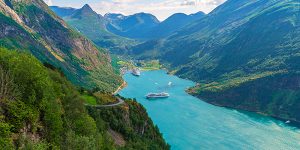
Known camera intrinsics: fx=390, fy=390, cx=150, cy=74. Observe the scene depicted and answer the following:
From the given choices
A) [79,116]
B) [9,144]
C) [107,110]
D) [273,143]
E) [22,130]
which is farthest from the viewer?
[273,143]

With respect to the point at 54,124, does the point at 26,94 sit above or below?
above

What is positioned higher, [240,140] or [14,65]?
[14,65]

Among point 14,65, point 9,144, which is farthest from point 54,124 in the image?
point 9,144

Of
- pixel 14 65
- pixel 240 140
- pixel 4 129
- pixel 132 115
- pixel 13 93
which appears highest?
pixel 14 65

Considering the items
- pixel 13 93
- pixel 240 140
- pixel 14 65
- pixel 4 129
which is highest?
pixel 14 65

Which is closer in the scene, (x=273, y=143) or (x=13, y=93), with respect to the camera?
(x=13, y=93)

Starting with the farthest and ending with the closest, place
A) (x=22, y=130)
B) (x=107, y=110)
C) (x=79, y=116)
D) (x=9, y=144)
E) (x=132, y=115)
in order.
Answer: (x=132, y=115), (x=107, y=110), (x=79, y=116), (x=22, y=130), (x=9, y=144)

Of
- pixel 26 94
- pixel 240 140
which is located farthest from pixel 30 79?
pixel 240 140

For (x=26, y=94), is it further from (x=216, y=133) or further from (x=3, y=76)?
(x=216, y=133)

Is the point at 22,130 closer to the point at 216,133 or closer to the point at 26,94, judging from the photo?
the point at 26,94
